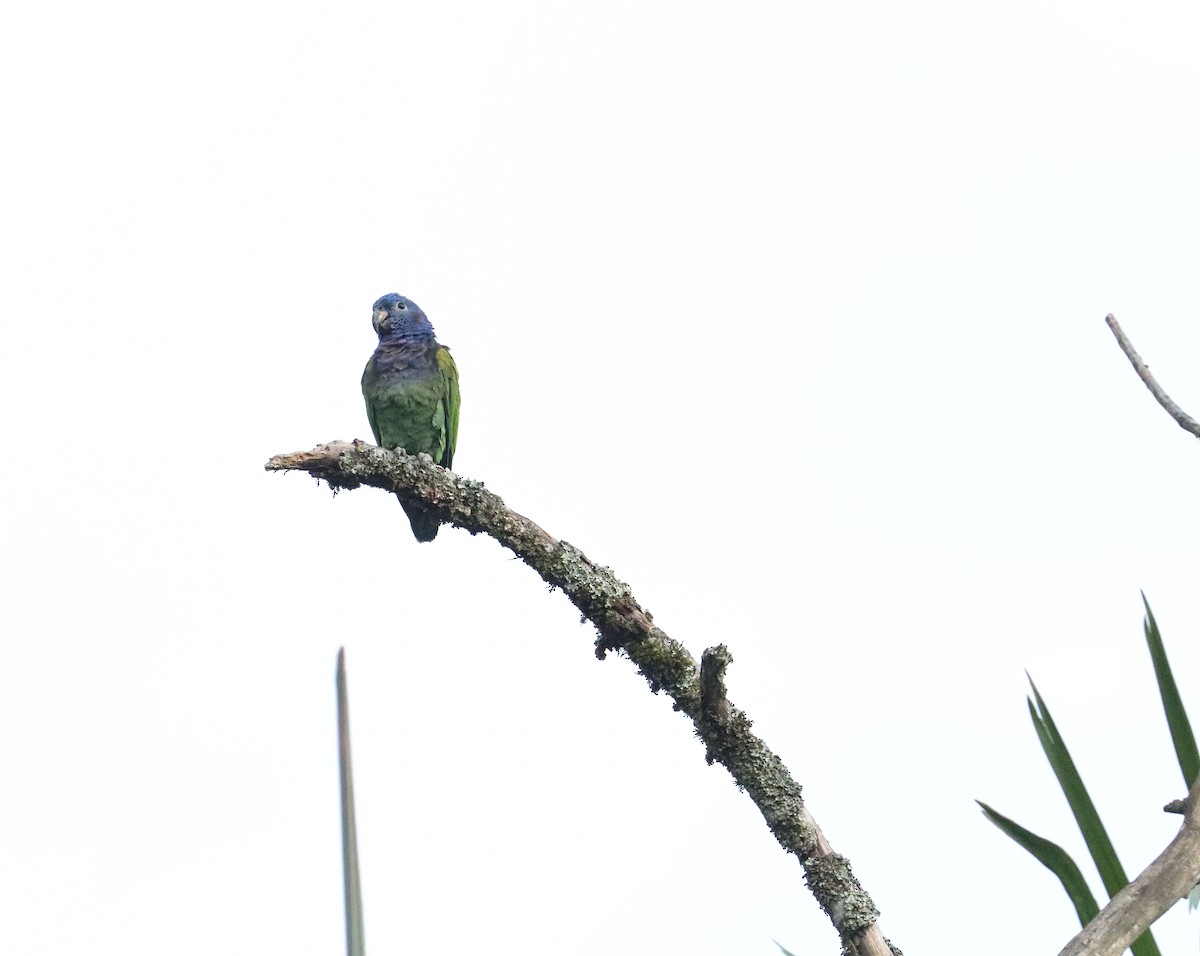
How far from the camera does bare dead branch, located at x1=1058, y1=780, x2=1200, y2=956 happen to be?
2668mm

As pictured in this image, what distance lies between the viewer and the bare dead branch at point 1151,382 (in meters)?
3.21

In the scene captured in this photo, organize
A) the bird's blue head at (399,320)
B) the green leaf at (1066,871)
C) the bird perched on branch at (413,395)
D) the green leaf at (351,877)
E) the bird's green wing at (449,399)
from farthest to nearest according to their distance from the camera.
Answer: the bird's blue head at (399,320) → the bird's green wing at (449,399) → the bird perched on branch at (413,395) → the green leaf at (1066,871) → the green leaf at (351,877)

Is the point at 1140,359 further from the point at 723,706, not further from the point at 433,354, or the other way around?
the point at 433,354

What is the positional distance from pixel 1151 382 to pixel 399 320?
646 cm

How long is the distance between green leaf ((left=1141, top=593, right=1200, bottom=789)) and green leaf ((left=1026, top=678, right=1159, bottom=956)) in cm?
25

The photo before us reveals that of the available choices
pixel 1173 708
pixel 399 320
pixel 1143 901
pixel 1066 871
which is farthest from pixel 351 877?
pixel 399 320

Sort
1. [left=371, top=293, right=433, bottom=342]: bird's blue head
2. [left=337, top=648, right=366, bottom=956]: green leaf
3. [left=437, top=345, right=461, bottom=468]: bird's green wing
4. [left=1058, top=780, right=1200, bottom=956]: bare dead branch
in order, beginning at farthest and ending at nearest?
[left=371, top=293, right=433, bottom=342]: bird's blue head, [left=437, top=345, right=461, bottom=468]: bird's green wing, [left=1058, top=780, right=1200, bottom=956]: bare dead branch, [left=337, top=648, right=366, bottom=956]: green leaf

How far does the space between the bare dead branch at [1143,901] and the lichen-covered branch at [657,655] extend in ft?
3.20

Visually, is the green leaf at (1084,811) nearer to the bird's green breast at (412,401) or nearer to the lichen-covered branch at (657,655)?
the lichen-covered branch at (657,655)

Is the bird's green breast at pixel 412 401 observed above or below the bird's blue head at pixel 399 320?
below

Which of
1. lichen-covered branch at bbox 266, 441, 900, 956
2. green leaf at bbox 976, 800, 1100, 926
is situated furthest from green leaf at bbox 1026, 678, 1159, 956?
lichen-covered branch at bbox 266, 441, 900, 956

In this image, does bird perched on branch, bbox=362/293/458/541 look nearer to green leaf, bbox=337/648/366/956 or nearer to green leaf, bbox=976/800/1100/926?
green leaf, bbox=976/800/1100/926

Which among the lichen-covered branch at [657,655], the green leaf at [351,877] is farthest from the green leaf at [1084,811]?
the green leaf at [351,877]

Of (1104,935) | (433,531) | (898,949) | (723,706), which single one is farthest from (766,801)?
(433,531)
